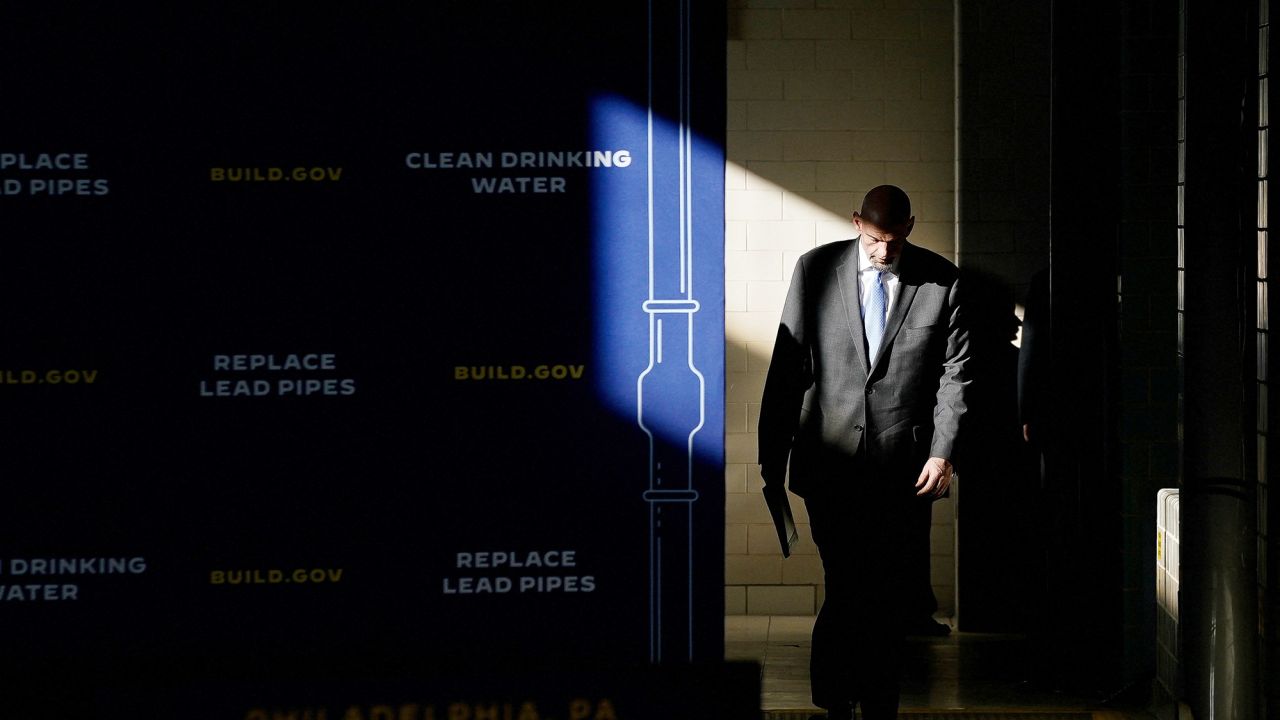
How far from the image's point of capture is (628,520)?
271 centimetres

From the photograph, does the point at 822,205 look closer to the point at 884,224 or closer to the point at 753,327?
the point at 753,327

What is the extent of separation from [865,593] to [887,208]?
1.14m

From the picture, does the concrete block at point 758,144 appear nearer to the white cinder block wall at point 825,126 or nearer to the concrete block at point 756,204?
the white cinder block wall at point 825,126

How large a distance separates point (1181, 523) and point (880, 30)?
294cm

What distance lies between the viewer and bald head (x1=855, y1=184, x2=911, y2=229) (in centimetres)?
409

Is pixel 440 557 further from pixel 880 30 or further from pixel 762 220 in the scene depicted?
pixel 880 30

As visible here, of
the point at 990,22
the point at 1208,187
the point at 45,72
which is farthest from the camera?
the point at 990,22

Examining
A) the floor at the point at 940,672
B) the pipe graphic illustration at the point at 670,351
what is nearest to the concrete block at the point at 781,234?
the floor at the point at 940,672

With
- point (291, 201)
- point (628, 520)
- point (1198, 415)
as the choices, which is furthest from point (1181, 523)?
point (291, 201)

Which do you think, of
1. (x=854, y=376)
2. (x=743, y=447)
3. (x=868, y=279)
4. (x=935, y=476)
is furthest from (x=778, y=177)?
(x=935, y=476)

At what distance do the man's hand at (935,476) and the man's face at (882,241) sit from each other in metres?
0.60

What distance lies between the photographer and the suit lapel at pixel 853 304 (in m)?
4.20

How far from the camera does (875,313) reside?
4.24 metres

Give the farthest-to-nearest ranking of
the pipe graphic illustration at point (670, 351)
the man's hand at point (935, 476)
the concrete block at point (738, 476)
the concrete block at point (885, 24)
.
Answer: the concrete block at point (738, 476), the concrete block at point (885, 24), the man's hand at point (935, 476), the pipe graphic illustration at point (670, 351)
